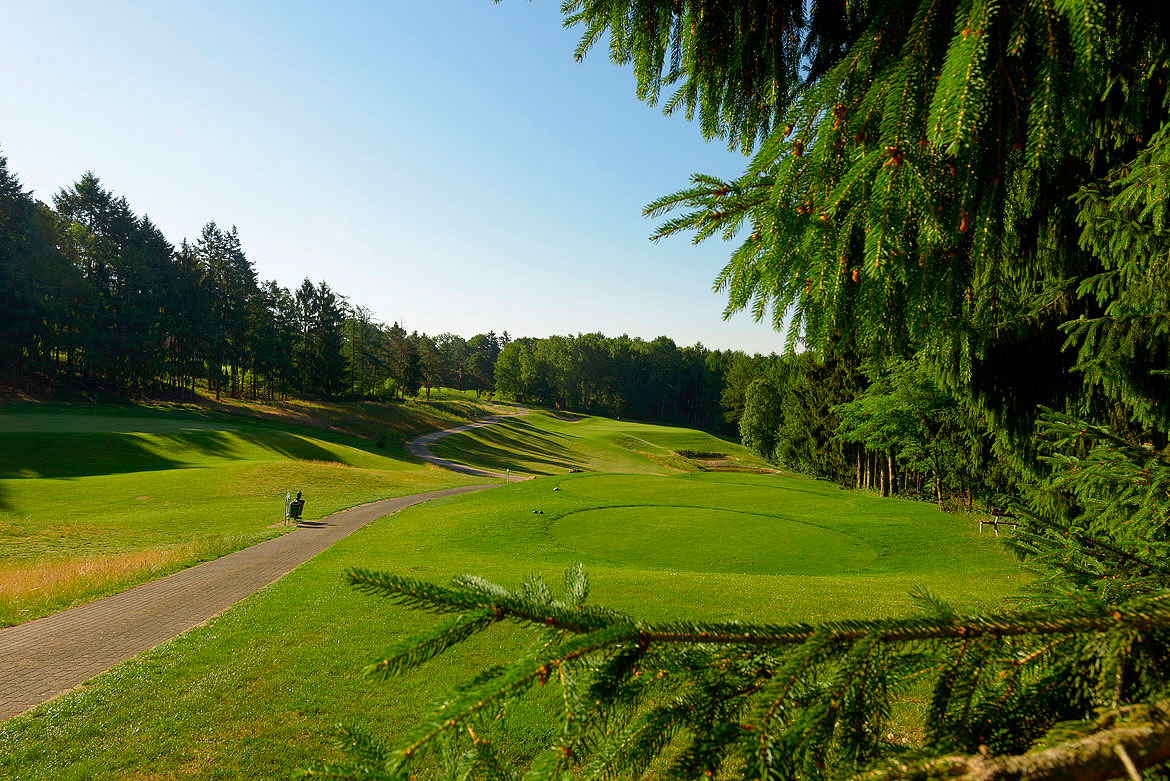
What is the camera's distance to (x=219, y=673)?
6859 mm

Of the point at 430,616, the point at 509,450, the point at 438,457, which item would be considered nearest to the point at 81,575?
the point at 430,616

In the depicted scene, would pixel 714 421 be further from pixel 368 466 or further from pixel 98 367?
pixel 98 367

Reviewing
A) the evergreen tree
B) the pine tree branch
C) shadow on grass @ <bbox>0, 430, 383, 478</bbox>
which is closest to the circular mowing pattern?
the pine tree branch

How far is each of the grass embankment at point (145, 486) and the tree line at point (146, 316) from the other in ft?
26.6

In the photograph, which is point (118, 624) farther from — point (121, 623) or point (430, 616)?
point (430, 616)

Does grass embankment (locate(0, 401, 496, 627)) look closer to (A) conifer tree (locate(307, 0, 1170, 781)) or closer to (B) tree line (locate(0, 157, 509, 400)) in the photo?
(B) tree line (locate(0, 157, 509, 400))

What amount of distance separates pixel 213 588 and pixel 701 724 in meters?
13.7

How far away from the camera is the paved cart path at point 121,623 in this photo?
7168 mm

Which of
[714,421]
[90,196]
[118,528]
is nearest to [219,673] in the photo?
[118,528]

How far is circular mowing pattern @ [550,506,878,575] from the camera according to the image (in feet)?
47.4

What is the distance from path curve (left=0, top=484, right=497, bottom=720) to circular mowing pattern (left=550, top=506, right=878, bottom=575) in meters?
8.26

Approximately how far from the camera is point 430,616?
816cm

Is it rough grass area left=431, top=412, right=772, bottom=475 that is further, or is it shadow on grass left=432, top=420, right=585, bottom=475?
rough grass area left=431, top=412, right=772, bottom=475

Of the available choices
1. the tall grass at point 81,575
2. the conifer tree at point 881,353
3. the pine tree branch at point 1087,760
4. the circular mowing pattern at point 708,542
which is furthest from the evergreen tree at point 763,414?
the pine tree branch at point 1087,760
